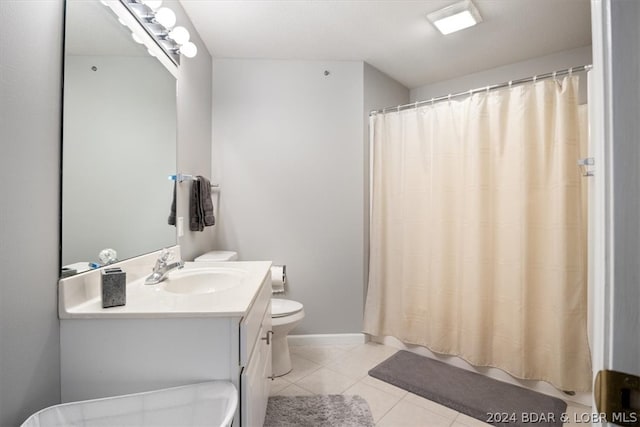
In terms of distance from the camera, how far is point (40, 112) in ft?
2.86

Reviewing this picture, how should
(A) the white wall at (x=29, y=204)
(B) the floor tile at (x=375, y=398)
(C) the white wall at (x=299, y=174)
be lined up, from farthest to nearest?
1. (C) the white wall at (x=299, y=174)
2. (B) the floor tile at (x=375, y=398)
3. (A) the white wall at (x=29, y=204)

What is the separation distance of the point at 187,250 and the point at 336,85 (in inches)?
69.4

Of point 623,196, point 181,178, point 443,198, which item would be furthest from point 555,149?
→ point 181,178

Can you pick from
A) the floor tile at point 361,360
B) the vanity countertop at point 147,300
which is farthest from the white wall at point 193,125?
the floor tile at point 361,360

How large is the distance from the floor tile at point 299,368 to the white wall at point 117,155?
119 centimetres

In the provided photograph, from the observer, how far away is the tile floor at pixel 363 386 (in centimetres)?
164

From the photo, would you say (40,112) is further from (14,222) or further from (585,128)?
(585,128)

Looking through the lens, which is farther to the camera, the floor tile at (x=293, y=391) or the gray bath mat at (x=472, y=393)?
the floor tile at (x=293, y=391)

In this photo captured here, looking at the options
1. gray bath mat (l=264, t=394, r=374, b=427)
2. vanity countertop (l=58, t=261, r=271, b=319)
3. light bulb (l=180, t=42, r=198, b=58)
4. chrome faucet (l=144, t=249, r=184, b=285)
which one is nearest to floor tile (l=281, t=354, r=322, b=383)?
gray bath mat (l=264, t=394, r=374, b=427)

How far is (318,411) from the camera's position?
1669 millimetres

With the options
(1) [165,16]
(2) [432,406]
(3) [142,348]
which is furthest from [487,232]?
(1) [165,16]

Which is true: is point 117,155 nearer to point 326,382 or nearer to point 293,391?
point 293,391

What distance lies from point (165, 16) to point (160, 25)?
0.38ft

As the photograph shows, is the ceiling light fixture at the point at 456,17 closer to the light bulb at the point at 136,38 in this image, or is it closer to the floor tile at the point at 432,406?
the light bulb at the point at 136,38
